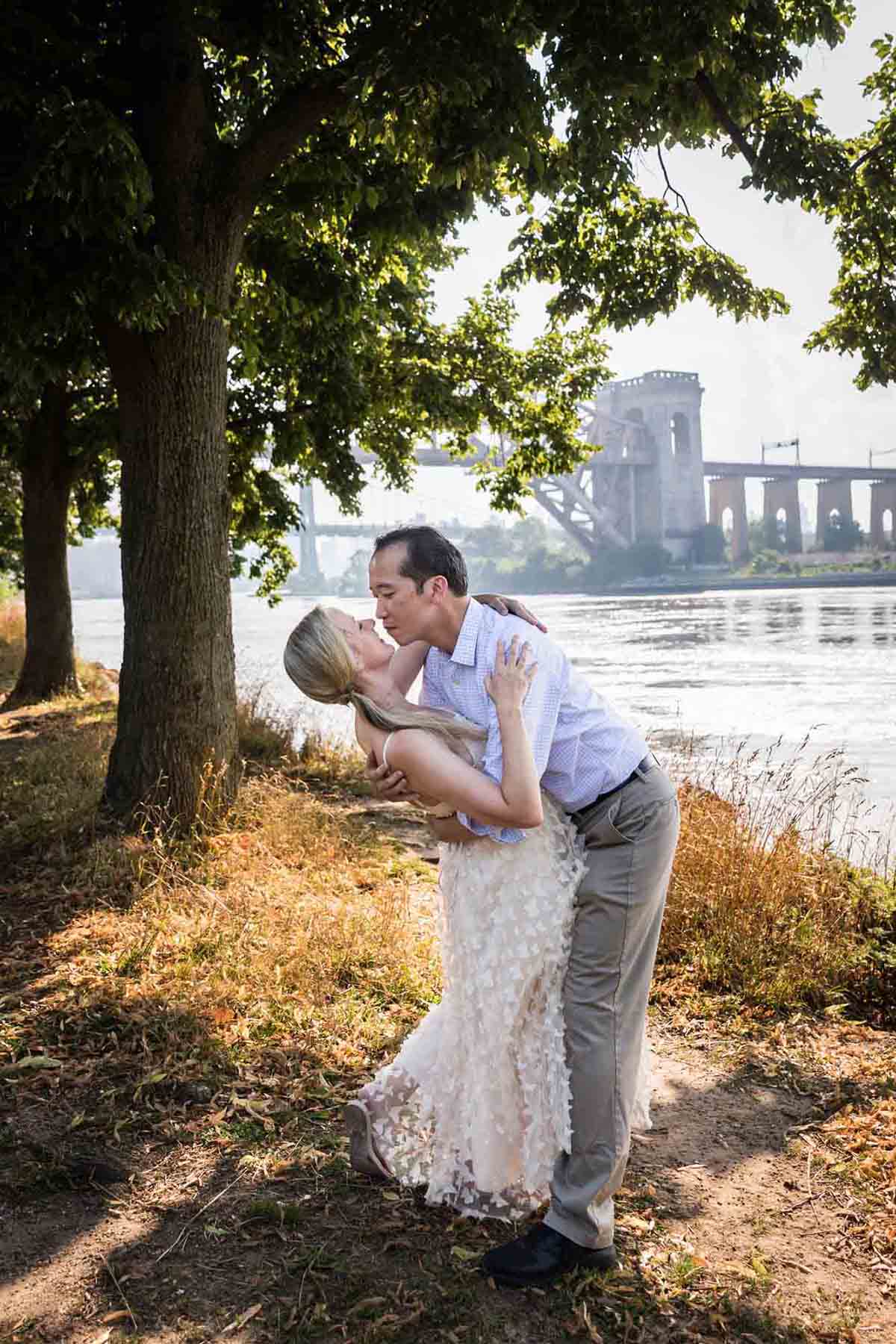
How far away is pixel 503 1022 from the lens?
284cm

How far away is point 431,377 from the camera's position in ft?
40.2

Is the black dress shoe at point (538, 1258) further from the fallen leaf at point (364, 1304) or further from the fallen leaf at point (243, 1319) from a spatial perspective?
the fallen leaf at point (243, 1319)

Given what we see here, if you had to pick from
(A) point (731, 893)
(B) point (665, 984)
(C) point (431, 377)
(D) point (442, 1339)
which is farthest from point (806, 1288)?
(C) point (431, 377)

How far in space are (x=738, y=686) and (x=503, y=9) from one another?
19600mm

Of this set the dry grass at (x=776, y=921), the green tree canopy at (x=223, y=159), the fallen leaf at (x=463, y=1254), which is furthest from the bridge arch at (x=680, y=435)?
the fallen leaf at (x=463, y=1254)

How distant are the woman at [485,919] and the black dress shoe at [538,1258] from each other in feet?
0.45

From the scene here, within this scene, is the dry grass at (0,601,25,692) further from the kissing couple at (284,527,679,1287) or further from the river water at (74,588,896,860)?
the kissing couple at (284,527,679,1287)

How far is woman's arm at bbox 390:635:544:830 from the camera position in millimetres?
2535

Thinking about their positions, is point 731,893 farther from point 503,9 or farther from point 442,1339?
point 503,9

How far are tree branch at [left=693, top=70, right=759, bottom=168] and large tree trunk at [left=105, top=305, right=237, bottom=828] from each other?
A: 292cm

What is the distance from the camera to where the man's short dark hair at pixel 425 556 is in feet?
8.84

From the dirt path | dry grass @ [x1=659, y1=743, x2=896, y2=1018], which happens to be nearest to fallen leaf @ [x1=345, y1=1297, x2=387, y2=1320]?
the dirt path

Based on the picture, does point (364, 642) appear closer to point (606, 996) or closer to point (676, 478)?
point (606, 996)

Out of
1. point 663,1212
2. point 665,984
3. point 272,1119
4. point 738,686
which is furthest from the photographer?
point 738,686
